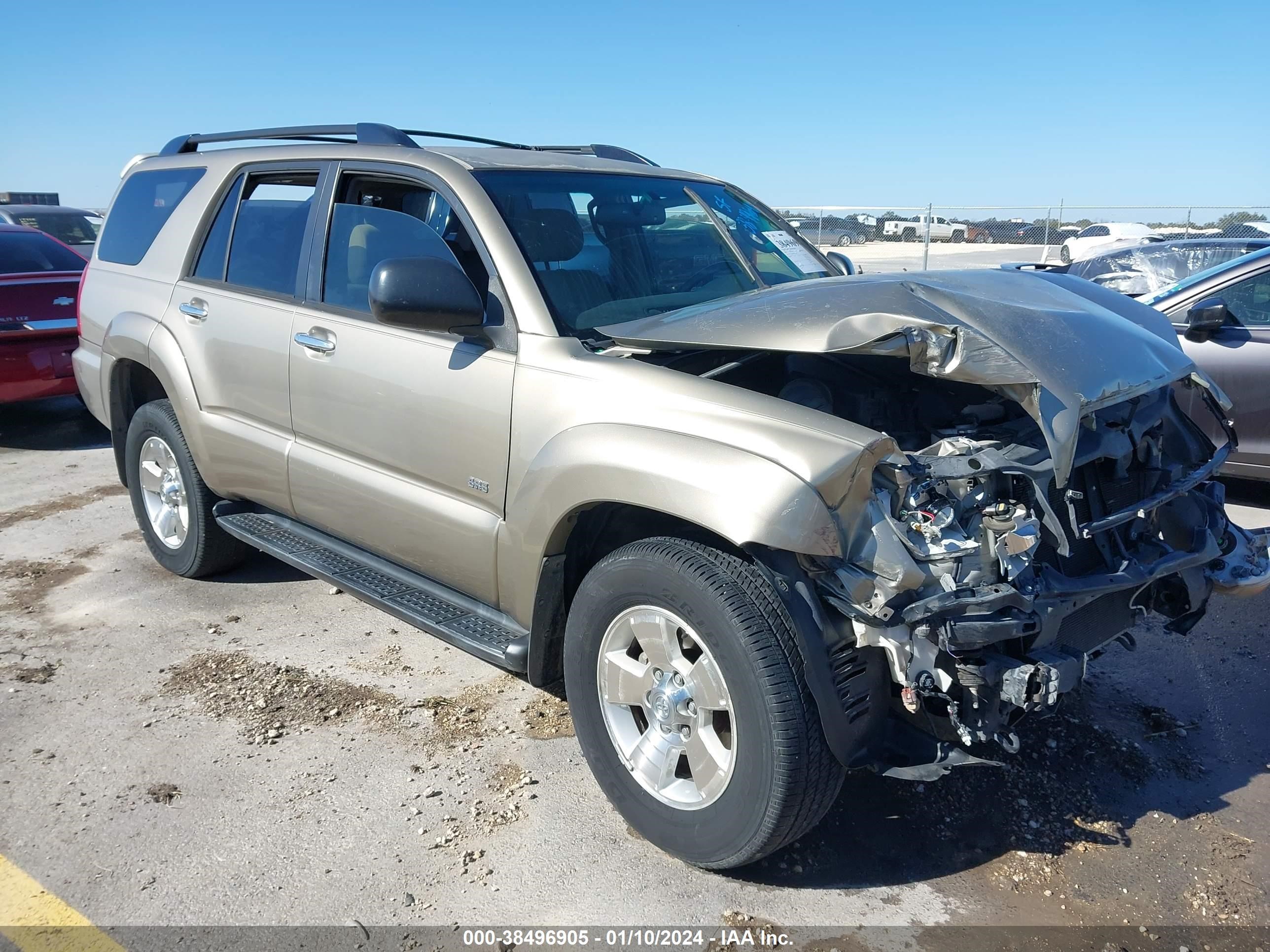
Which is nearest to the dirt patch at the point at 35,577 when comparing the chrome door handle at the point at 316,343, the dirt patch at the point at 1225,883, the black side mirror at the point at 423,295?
the chrome door handle at the point at 316,343

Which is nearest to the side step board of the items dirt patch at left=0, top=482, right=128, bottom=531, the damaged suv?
the damaged suv

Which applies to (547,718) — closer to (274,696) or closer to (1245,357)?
(274,696)

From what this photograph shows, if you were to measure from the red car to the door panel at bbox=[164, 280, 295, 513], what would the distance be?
12.5ft

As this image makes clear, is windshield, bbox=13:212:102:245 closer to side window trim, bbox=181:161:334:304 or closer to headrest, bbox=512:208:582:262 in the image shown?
side window trim, bbox=181:161:334:304

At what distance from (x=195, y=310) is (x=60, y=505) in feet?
9.17

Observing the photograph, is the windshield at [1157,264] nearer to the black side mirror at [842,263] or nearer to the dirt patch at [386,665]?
the black side mirror at [842,263]

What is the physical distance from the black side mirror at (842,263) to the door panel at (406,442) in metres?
2.23

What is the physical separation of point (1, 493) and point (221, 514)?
122 inches

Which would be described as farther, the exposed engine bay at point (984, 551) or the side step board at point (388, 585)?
the side step board at point (388, 585)

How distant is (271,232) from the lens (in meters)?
4.29

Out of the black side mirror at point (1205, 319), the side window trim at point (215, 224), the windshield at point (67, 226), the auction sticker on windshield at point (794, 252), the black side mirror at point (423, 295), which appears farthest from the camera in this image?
the windshield at point (67, 226)

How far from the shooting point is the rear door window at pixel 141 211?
4.89m

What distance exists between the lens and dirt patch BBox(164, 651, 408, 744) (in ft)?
12.2

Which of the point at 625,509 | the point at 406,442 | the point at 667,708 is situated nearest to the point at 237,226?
the point at 406,442
